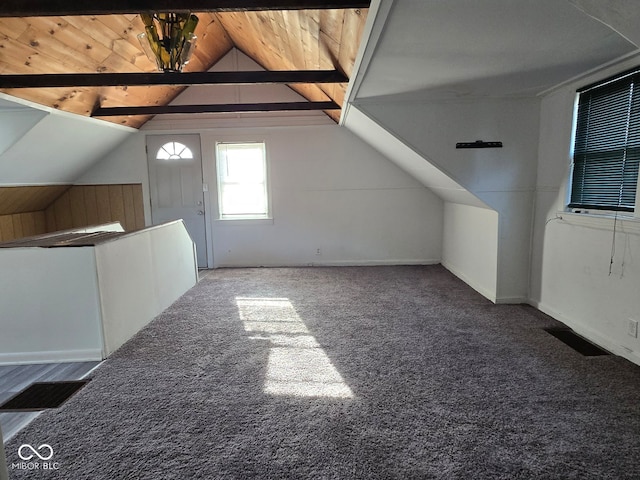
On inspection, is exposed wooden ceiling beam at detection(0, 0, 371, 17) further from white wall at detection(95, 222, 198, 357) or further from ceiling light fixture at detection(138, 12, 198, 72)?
white wall at detection(95, 222, 198, 357)

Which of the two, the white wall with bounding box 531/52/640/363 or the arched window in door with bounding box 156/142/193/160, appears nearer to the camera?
the white wall with bounding box 531/52/640/363

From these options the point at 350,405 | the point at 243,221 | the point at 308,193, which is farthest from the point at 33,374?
the point at 308,193

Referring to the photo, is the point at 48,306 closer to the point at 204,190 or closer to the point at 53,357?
the point at 53,357

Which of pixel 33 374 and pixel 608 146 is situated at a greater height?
pixel 608 146

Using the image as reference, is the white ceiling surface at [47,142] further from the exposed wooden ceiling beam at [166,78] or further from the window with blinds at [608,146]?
the window with blinds at [608,146]

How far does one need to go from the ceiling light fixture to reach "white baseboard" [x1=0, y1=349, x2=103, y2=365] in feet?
7.09

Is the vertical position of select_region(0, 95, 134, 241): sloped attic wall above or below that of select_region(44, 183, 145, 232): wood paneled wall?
above

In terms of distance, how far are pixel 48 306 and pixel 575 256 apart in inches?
165

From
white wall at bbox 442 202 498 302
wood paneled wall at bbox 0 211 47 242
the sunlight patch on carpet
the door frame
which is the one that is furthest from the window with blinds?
wood paneled wall at bbox 0 211 47 242

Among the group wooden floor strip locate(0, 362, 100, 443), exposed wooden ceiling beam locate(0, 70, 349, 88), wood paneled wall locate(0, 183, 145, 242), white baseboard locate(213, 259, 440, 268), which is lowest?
wooden floor strip locate(0, 362, 100, 443)

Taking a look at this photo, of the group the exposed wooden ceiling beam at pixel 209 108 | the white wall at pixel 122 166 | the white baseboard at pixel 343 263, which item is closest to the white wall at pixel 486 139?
the exposed wooden ceiling beam at pixel 209 108

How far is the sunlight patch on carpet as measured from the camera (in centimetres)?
241

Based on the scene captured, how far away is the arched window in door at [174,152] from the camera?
19.0ft

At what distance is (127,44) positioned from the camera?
3.75m
